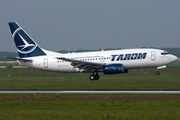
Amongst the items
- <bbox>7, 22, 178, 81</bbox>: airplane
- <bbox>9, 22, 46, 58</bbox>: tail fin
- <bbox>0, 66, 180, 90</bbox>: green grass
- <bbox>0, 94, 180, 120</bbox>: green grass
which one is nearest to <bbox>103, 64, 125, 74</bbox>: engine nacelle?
<bbox>7, 22, 178, 81</bbox>: airplane

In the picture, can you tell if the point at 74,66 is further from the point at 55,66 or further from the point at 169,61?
the point at 169,61

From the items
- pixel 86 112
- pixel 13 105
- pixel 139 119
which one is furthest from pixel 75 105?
pixel 139 119

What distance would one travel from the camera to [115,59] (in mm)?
42688

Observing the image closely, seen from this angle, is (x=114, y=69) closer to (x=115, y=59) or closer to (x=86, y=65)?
(x=115, y=59)

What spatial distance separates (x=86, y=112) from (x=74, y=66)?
25747mm

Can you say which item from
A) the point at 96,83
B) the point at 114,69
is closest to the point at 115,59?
the point at 114,69

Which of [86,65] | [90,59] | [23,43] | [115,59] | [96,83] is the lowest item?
[96,83]

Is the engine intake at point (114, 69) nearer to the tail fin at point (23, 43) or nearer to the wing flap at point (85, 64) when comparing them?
the wing flap at point (85, 64)

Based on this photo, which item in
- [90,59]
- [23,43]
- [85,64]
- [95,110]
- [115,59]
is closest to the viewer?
[95,110]

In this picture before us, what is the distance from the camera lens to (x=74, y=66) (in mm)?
44125

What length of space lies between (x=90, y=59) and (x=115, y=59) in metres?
3.90

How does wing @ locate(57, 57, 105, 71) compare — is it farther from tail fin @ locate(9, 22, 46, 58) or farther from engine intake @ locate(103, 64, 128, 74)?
tail fin @ locate(9, 22, 46, 58)

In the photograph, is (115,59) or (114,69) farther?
(115,59)

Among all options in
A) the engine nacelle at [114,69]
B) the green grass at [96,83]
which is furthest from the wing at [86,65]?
the green grass at [96,83]
